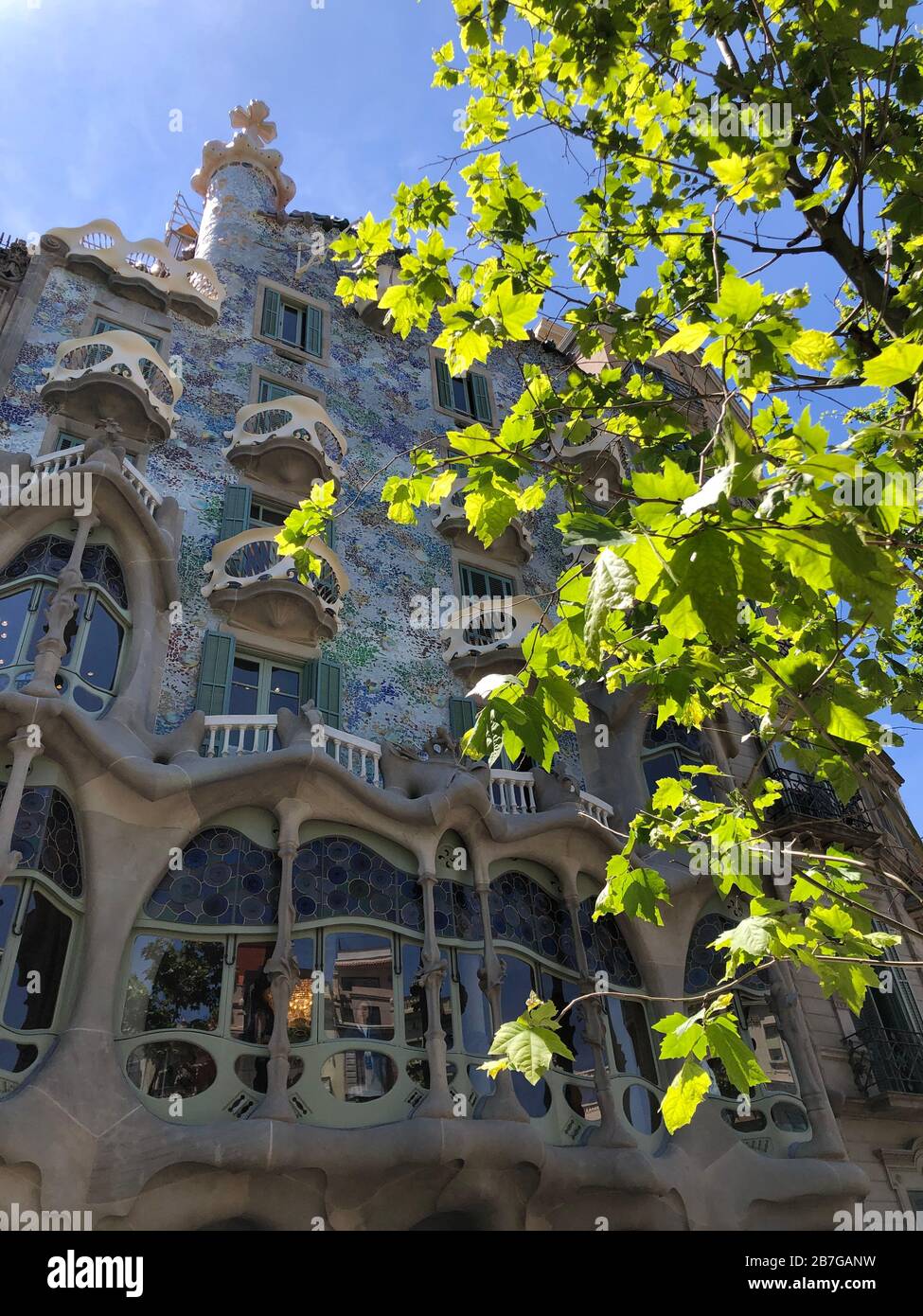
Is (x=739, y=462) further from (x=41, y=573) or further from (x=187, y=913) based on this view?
(x=41, y=573)

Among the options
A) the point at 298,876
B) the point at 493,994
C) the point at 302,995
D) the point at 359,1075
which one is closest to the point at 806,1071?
the point at 493,994

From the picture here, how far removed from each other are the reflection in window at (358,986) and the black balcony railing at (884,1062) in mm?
7200

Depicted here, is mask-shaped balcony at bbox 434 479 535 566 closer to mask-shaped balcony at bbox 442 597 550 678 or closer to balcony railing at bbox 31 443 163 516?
mask-shaped balcony at bbox 442 597 550 678

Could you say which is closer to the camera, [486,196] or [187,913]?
[486,196]

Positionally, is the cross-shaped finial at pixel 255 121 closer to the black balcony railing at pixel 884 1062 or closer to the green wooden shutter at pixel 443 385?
the green wooden shutter at pixel 443 385

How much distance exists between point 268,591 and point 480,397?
379 inches

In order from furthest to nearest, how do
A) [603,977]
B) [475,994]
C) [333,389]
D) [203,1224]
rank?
1. [333,389]
2. [603,977]
3. [475,994]
4. [203,1224]

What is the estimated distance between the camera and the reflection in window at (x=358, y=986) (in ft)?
33.0

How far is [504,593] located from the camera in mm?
17219

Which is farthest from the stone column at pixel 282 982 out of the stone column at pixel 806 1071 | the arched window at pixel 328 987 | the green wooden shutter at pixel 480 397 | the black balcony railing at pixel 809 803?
the green wooden shutter at pixel 480 397

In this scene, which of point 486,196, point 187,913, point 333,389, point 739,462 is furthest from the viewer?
point 333,389

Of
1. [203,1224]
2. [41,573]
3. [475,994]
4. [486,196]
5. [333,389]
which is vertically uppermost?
[333,389]

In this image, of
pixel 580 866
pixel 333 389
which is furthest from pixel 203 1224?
pixel 333 389

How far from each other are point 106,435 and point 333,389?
6.59 meters
